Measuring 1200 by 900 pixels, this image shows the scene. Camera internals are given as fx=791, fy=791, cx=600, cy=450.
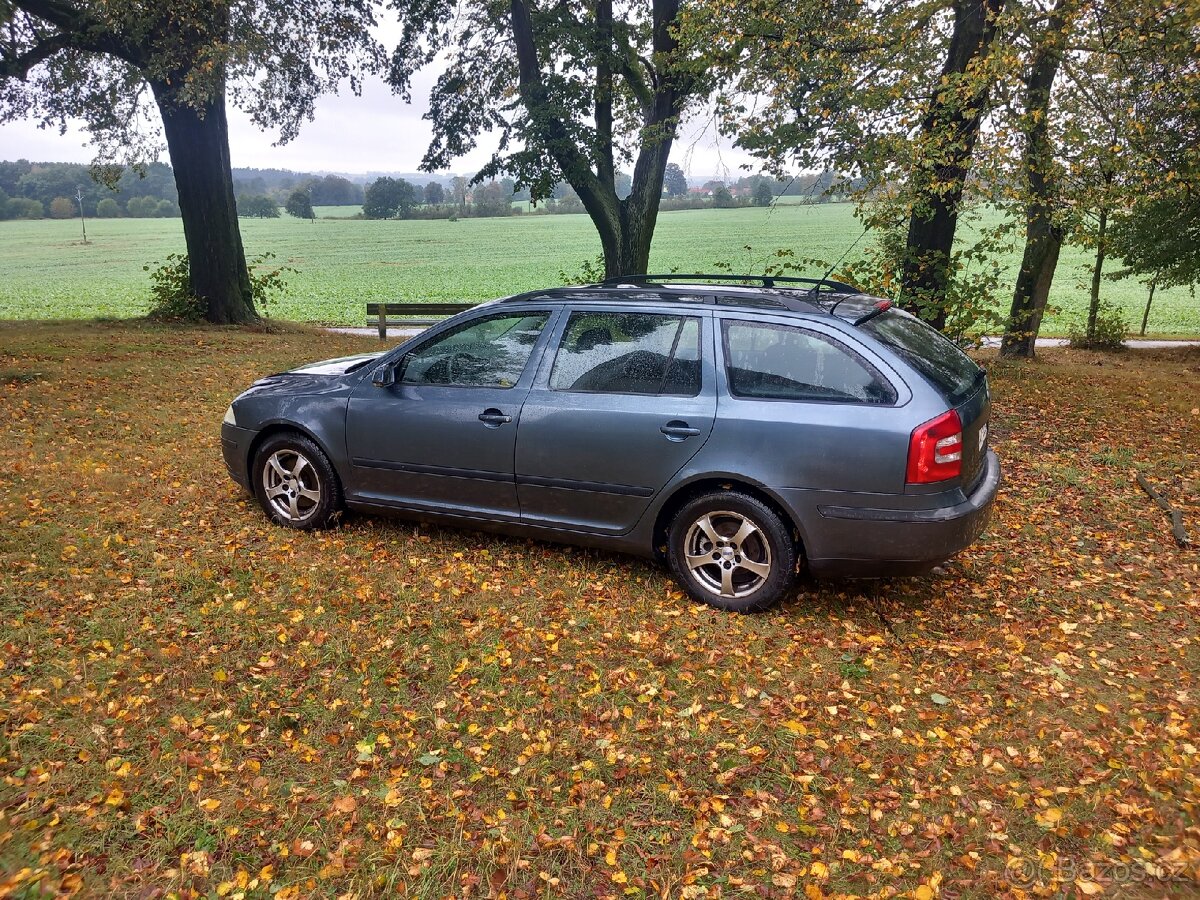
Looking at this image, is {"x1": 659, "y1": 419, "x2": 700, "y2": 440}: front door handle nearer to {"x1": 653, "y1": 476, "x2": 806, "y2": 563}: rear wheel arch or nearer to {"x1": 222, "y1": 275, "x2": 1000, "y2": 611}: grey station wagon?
{"x1": 222, "y1": 275, "x2": 1000, "y2": 611}: grey station wagon

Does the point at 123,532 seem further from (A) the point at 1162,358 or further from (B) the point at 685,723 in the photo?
(A) the point at 1162,358

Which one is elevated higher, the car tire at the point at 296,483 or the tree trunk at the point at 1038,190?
the tree trunk at the point at 1038,190

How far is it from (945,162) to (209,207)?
44.8 feet

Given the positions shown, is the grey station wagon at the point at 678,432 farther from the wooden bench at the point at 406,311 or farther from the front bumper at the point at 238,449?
the wooden bench at the point at 406,311

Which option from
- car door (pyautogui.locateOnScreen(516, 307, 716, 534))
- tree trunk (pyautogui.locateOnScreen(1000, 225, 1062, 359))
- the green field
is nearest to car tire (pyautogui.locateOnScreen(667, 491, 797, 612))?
car door (pyautogui.locateOnScreen(516, 307, 716, 534))

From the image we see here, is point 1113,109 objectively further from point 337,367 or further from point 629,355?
point 337,367

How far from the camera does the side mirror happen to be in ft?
16.7

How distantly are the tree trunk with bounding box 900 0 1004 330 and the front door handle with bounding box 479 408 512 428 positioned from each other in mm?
6482

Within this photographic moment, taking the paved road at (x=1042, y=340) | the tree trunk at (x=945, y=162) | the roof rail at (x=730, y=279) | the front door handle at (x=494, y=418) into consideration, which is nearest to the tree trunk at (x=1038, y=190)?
the tree trunk at (x=945, y=162)

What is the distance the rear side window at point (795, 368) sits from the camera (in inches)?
160

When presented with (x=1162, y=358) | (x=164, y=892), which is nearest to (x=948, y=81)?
(x=164, y=892)

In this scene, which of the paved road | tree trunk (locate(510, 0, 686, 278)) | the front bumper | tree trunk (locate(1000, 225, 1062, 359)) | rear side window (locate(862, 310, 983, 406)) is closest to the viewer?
rear side window (locate(862, 310, 983, 406))

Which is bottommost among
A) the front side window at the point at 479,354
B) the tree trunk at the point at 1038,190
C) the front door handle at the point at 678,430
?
the front door handle at the point at 678,430

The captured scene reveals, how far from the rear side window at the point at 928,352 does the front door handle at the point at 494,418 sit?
6.93 feet
